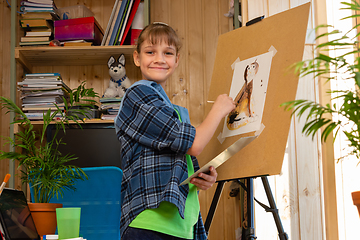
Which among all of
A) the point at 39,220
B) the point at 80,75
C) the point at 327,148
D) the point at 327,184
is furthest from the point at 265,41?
the point at 80,75

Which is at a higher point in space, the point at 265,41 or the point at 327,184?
the point at 265,41

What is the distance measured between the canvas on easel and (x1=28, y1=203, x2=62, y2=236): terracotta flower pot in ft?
2.09

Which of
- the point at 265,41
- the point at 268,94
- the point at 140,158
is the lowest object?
the point at 140,158

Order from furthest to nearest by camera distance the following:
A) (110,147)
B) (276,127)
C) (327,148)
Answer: (110,147) < (327,148) < (276,127)

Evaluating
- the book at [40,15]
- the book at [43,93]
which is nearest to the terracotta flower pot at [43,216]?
the book at [43,93]

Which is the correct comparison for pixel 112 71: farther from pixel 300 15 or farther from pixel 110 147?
pixel 300 15

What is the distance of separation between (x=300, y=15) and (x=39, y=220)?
1205 mm

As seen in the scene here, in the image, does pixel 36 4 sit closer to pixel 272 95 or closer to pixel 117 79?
pixel 117 79

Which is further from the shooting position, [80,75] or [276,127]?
[80,75]

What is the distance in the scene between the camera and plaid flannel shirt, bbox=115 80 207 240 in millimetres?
1019

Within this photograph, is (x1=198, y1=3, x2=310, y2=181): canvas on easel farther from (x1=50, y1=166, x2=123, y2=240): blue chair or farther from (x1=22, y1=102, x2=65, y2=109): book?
(x1=22, y1=102, x2=65, y2=109): book

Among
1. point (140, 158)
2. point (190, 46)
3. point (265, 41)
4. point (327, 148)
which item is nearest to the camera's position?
point (140, 158)

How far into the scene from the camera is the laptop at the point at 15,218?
106cm

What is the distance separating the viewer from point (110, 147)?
2.32m
